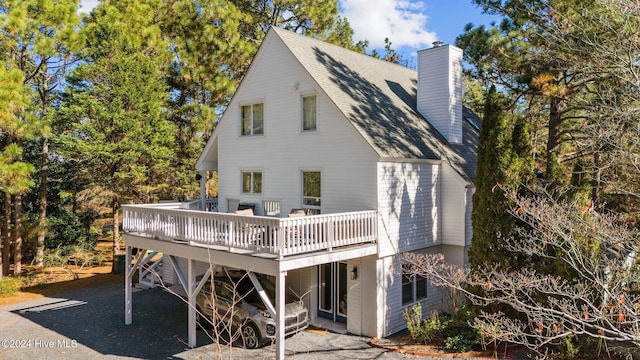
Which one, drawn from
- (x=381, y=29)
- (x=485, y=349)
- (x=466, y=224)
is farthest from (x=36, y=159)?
(x=381, y=29)

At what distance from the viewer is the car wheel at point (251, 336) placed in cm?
1102

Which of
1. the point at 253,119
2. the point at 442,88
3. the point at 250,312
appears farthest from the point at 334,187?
the point at 442,88

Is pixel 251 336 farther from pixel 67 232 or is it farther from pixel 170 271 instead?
pixel 67 232

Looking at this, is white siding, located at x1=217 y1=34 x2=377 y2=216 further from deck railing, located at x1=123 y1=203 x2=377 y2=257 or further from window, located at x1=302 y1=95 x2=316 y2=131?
deck railing, located at x1=123 y1=203 x2=377 y2=257

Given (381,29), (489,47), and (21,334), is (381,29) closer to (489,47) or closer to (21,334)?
(489,47)

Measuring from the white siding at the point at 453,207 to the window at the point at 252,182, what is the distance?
6.38 meters

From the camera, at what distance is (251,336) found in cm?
1114

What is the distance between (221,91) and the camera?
23.6 metres

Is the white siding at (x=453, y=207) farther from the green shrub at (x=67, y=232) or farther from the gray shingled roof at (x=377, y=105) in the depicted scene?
the green shrub at (x=67, y=232)

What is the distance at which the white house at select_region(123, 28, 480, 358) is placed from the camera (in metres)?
10.8

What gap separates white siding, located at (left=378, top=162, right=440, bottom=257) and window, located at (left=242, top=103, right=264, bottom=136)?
17.4 ft

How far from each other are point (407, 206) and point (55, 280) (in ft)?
54.9

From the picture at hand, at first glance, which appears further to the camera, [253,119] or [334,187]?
[253,119]

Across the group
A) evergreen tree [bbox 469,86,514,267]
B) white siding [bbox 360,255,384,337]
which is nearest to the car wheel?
white siding [bbox 360,255,384,337]
